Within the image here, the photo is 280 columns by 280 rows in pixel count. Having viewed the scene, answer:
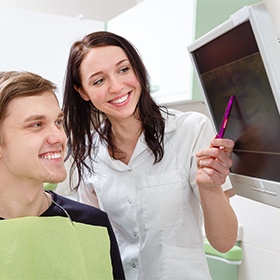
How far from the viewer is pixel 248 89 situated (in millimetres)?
919

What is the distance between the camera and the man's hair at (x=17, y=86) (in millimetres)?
1123

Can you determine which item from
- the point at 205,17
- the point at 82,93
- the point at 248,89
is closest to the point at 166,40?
the point at 205,17

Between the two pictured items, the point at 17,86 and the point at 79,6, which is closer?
the point at 17,86

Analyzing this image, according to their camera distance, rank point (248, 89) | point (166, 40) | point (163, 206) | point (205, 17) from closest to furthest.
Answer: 1. point (248, 89)
2. point (163, 206)
3. point (205, 17)
4. point (166, 40)

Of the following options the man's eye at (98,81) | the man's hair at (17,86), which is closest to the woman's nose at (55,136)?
the man's hair at (17,86)

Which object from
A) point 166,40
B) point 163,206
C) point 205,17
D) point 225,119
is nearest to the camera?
point 225,119

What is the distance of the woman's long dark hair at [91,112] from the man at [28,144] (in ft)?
0.67

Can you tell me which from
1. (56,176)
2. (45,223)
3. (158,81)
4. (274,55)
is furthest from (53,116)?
(158,81)

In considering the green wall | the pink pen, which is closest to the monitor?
the pink pen

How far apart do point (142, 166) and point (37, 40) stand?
1.26 m

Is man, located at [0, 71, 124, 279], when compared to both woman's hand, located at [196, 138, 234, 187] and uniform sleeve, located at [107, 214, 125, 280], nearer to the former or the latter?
uniform sleeve, located at [107, 214, 125, 280]

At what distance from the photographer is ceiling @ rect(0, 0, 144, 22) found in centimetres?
278

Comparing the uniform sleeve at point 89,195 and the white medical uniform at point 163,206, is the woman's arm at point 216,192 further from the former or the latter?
the uniform sleeve at point 89,195

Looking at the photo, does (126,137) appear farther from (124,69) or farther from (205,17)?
(205,17)
